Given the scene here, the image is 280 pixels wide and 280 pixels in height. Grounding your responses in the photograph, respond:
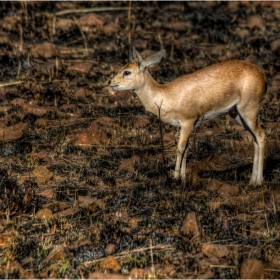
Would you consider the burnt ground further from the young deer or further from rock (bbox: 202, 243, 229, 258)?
the young deer

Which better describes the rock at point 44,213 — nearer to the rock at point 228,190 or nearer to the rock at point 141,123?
the rock at point 228,190

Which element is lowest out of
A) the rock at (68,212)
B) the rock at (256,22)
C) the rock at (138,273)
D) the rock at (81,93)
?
the rock at (138,273)

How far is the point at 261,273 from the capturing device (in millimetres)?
5684

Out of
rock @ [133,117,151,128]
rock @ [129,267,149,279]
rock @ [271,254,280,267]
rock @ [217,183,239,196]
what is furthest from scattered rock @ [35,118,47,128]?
rock @ [271,254,280,267]

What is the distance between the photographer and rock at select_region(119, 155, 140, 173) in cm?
834

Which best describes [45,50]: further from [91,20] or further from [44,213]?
[44,213]

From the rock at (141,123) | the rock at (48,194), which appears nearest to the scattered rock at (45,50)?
the rock at (141,123)

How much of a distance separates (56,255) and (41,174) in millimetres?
2098

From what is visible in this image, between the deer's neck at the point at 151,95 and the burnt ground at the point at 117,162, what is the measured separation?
2.28ft

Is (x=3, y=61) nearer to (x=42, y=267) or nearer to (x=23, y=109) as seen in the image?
(x=23, y=109)

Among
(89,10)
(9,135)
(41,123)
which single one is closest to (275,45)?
(89,10)

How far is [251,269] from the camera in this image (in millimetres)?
5637

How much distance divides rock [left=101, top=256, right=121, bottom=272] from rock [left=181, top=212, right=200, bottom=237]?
853 millimetres

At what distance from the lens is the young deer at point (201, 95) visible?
820 centimetres
